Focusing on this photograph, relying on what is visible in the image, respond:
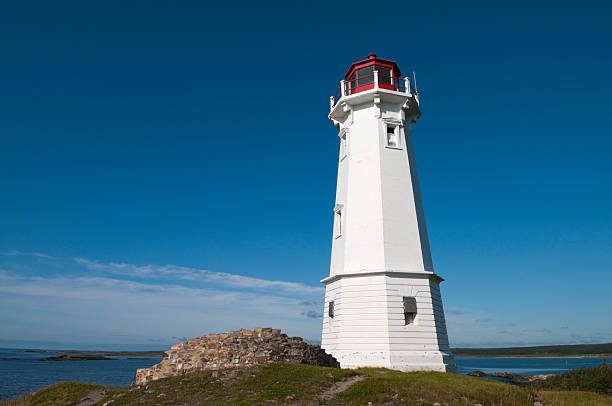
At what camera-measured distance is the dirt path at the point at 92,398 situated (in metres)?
14.0

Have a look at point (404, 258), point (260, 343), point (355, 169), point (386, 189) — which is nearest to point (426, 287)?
point (404, 258)

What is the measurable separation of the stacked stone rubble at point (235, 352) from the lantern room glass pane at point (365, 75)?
1333cm

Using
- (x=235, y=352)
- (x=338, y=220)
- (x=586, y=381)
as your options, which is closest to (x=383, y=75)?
(x=338, y=220)

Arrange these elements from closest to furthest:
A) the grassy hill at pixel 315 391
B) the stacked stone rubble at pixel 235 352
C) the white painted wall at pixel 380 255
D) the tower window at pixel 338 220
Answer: the grassy hill at pixel 315 391 → the stacked stone rubble at pixel 235 352 → the white painted wall at pixel 380 255 → the tower window at pixel 338 220

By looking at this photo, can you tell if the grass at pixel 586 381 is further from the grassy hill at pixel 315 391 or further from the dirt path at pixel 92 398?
the dirt path at pixel 92 398

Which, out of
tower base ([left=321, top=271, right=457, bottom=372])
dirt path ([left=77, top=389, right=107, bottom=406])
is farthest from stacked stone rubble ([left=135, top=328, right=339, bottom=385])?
tower base ([left=321, top=271, right=457, bottom=372])

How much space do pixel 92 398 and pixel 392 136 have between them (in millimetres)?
16632

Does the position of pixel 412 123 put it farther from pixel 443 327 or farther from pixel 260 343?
pixel 260 343

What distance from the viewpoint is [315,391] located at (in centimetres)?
1245

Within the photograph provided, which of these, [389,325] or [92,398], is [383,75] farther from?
[92,398]

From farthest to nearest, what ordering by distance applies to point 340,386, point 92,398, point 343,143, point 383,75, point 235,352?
1. point 343,143
2. point 383,75
3. point 235,352
4. point 92,398
5. point 340,386

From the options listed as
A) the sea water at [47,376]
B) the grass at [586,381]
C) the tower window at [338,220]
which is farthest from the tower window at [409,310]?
the sea water at [47,376]

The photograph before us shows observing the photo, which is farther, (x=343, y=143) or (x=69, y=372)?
(x=69, y=372)

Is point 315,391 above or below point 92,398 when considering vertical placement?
above
